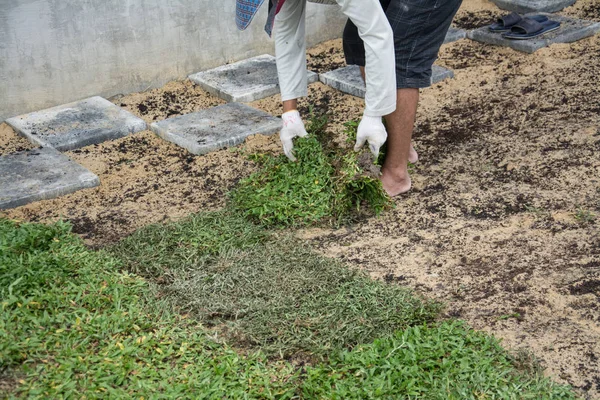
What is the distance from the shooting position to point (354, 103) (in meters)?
5.27

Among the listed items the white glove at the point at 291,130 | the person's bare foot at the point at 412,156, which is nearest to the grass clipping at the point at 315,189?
the white glove at the point at 291,130

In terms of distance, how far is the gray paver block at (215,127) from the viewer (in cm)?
468

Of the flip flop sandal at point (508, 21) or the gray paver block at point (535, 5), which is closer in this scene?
the flip flop sandal at point (508, 21)

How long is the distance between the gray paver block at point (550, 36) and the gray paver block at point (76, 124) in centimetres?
303

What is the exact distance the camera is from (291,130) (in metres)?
3.94

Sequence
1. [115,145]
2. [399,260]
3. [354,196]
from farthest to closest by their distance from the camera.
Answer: [115,145]
[354,196]
[399,260]

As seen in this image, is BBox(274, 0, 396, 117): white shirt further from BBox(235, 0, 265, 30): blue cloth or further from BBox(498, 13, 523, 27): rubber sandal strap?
BBox(498, 13, 523, 27): rubber sandal strap

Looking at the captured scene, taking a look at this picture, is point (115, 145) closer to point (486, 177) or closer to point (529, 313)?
point (486, 177)

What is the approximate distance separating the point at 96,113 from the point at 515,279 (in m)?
3.22

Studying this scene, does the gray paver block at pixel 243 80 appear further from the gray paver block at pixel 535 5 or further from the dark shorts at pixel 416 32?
the gray paver block at pixel 535 5

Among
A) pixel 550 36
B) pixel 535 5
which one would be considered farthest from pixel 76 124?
pixel 535 5

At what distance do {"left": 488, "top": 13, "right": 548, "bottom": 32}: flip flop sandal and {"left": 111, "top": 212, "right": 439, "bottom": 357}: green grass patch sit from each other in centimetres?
347

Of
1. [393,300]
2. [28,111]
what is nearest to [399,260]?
[393,300]

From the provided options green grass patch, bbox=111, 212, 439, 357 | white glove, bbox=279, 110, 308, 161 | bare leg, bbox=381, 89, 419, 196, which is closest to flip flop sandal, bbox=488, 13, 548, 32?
bare leg, bbox=381, 89, 419, 196
